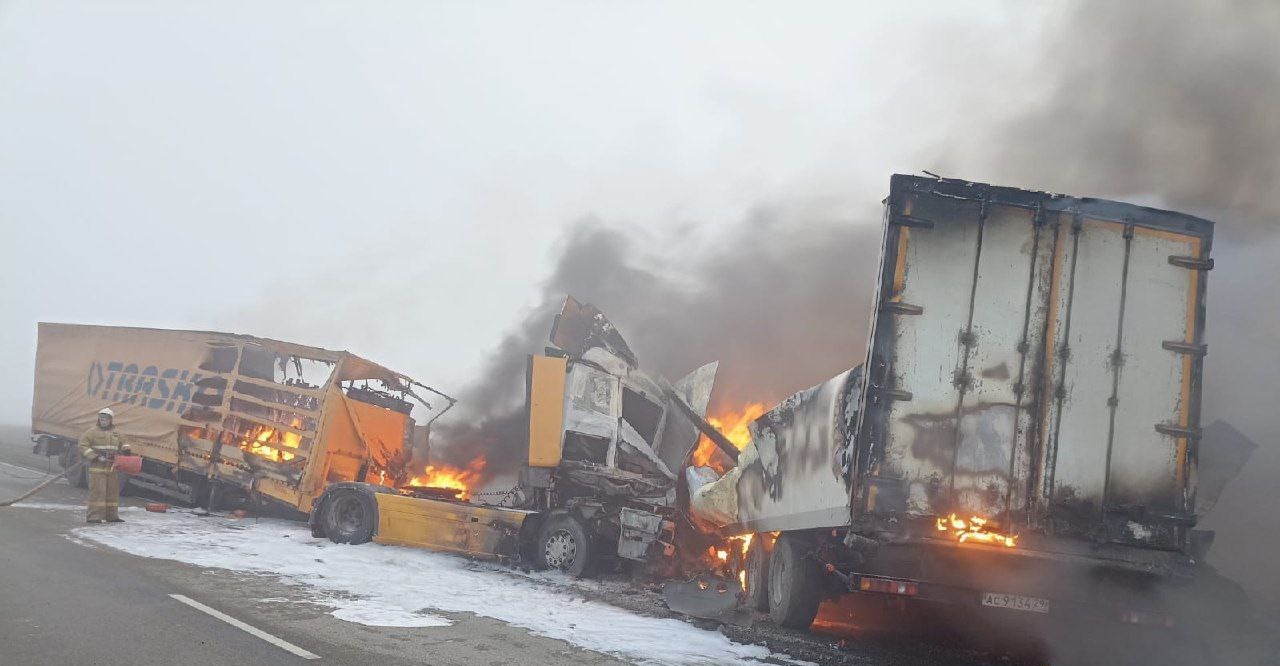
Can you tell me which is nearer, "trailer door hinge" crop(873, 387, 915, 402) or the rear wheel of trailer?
"trailer door hinge" crop(873, 387, 915, 402)

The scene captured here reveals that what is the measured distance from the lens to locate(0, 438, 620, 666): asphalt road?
583 cm

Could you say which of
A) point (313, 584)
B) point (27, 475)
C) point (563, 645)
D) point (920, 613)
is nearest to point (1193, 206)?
point (920, 613)

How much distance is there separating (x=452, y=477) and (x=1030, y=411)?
13.6 metres

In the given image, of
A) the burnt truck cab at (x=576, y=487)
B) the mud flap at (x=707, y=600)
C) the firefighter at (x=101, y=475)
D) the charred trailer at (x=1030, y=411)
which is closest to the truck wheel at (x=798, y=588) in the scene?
the mud flap at (x=707, y=600)

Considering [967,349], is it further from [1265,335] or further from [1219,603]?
[1265,335]

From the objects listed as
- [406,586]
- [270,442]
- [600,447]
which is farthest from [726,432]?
[406,586]

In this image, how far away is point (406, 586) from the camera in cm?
985

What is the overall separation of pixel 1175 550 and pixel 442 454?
54.1 feet

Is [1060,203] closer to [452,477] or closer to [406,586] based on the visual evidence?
[406,586]

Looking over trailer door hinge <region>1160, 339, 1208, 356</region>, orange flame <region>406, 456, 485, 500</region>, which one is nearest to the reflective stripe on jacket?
orange flame <region>406, 456, 485, 500</region>

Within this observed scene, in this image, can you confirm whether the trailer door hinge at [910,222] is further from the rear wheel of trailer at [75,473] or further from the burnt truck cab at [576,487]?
the rear wheel of trailer at [75,473]

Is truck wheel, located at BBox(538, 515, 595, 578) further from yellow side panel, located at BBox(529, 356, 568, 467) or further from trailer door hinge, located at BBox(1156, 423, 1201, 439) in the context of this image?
trailer door hinge, located at BBox(1156, 423, 1201, 439)

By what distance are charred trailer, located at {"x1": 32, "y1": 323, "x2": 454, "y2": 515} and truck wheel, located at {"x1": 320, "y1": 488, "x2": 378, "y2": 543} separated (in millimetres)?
891

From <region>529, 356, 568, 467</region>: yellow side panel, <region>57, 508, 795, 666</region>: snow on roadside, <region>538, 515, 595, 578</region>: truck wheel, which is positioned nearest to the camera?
<region>57, 508, 795, 666</region>: snow on roadside
